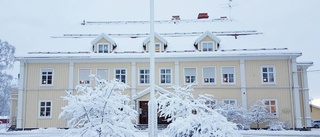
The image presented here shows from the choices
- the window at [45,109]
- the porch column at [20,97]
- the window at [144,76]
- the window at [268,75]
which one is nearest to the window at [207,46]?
the window at [268,75]

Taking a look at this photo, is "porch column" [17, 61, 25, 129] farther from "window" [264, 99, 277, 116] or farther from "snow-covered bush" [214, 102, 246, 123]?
"window" [264, 99, 277, 116]

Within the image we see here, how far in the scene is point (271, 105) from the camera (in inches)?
997

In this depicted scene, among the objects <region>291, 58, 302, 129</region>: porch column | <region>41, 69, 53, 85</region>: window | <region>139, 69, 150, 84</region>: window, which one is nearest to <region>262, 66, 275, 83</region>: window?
<region>291, 58, 302, 129</region>: porch column

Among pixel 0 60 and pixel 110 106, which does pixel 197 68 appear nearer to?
pixel 110 106

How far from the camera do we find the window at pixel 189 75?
2611 centimetres

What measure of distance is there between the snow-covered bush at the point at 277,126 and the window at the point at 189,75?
6.71 metres

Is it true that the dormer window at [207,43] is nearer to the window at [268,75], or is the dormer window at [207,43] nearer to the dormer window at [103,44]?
the window at [268,75]

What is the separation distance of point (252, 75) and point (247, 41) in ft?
11.3

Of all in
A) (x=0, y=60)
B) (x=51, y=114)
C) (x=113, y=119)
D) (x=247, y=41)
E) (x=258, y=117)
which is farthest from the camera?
(x=0, y=60)

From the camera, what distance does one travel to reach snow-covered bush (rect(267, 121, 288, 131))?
23703mm

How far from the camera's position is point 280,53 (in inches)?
982

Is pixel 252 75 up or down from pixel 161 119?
up

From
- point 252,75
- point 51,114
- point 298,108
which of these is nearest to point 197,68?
point 252,75

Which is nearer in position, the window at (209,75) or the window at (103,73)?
the window at (209,75)
